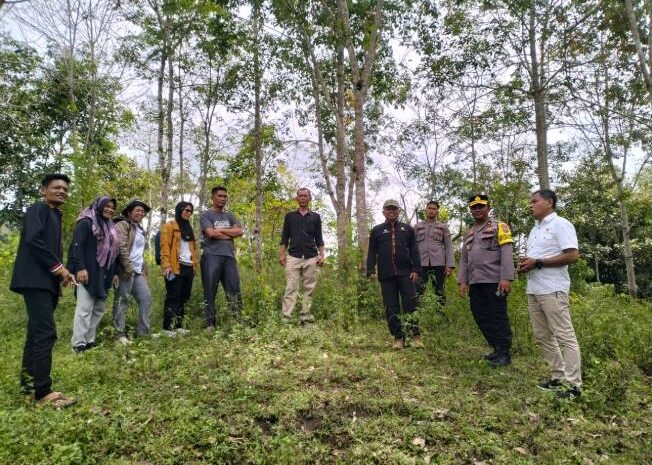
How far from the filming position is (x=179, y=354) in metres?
→ 4.91

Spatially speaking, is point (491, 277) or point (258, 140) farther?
point (258, 140)

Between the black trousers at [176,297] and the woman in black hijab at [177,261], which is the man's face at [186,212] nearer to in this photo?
the woman in black hijab at [177,261]

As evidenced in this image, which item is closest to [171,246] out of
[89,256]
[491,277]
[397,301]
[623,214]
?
[89,256]

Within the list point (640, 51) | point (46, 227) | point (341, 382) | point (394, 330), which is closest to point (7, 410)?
point (46, 227)

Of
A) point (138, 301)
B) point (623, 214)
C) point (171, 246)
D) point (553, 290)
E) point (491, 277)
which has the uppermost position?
point (623, 214)

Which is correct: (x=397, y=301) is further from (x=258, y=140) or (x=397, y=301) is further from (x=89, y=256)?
(x=258, y=140)

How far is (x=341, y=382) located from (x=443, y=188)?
16236mm

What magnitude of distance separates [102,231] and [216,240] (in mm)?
1552

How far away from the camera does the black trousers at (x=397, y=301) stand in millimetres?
5637

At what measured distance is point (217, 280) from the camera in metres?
6.26

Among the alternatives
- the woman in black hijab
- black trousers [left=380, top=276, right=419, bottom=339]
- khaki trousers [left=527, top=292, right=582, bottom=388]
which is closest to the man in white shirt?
khaki trousers [left=527, top=292, right=582, bottom=388]

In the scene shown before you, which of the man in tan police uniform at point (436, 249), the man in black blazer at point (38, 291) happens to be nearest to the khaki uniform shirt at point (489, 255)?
the man in tan police uniform at point (436, 249)

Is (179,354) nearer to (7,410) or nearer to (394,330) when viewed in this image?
(7,410)

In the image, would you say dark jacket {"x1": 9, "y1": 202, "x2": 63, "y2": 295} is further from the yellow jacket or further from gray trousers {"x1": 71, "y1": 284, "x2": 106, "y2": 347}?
the yellow jacket
